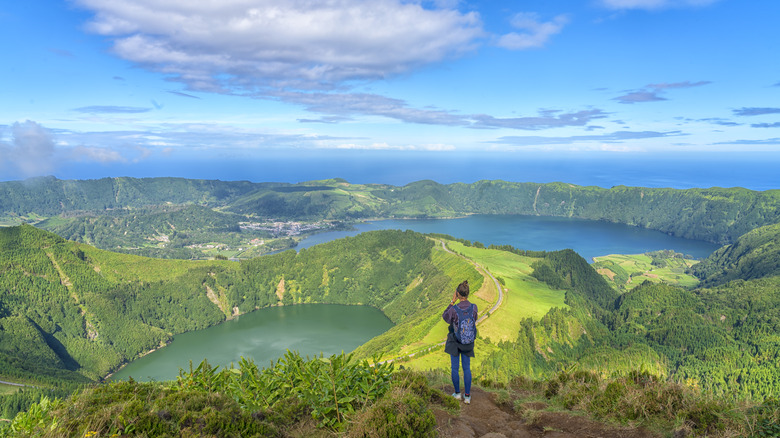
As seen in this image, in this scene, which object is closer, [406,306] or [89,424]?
[89,424]

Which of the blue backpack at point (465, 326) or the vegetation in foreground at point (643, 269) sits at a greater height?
the blue backpack at point (465, 326)

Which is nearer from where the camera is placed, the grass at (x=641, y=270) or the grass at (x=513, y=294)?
the grass at (x=513, y=294)

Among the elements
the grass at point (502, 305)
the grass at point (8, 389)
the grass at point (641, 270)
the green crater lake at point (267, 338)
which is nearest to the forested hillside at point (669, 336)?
the grass at point (502, 305)

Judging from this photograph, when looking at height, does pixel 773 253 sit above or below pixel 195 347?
above

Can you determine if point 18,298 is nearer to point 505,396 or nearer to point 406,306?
point 406,306

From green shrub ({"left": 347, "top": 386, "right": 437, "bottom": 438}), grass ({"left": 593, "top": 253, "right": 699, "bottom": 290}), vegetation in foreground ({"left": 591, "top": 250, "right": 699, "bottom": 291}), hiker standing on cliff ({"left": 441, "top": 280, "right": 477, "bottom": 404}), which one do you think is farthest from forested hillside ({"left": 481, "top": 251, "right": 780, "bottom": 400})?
green shrub ({"left": 347, "top": 386, "right": 437, "bottom": 438})

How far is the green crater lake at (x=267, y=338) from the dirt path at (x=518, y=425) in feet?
284

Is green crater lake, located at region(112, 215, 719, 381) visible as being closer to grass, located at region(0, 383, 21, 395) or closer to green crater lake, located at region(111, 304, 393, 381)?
green crater lake, located at region(111, 304, 393, 381)

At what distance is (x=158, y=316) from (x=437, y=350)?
107487mm

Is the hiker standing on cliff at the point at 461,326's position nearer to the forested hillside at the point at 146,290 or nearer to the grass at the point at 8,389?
the grass at the point at 8,389

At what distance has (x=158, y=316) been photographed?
130 m

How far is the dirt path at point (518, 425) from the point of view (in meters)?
9.33

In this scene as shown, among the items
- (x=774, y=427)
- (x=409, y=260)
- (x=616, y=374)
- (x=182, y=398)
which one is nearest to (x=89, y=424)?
(x=182, y=398)

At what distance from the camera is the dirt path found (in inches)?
367
